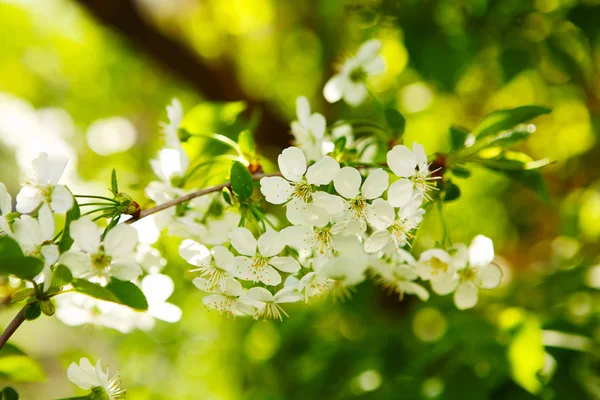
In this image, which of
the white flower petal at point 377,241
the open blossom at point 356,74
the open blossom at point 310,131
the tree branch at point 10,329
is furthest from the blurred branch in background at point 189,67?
the tree branch at point 10,329

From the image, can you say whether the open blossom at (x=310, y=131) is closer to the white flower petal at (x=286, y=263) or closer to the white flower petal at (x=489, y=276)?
the white flower petal at (x=286, y=263)

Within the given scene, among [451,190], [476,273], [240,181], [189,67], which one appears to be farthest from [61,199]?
[189,67]

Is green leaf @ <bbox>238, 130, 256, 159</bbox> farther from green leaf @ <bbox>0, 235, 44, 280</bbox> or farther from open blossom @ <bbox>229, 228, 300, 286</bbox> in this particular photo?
green leaf @ <bbox>0, 235, 44, 280</bbox>

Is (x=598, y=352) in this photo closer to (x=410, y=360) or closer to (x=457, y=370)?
(x=457, y=370)

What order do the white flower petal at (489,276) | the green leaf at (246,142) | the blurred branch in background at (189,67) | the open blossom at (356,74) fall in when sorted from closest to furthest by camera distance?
the green leaf at (246,142) < the white flower petal at (489,276) < the open blossom at (356,74) < the blurred branch in background at (189,67)

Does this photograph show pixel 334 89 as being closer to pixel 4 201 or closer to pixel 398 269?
pixel 398 269

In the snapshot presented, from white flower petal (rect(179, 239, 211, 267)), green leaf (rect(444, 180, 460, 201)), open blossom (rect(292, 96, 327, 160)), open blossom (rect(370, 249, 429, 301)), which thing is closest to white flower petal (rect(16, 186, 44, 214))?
white flower petal (rect(179, 239, 211, 267))
